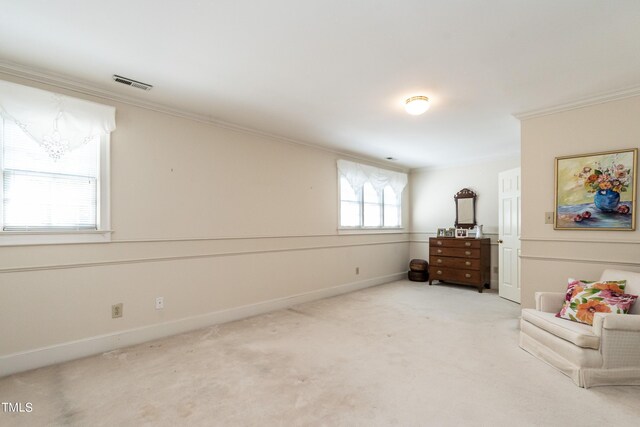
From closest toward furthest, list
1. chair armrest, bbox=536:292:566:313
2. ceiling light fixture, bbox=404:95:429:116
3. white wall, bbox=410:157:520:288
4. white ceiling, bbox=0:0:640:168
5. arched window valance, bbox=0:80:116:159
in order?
white ceiling, bbox=0:0:640:168 → arched window valance, bbox=0:80:116:159 → chair armrest, bbox=536:292:566:313 → ceiling light fixture, bbox=404:95:429:116 → white wall, bbox=410:157:520:288

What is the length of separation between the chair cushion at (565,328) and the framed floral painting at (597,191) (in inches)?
41.3

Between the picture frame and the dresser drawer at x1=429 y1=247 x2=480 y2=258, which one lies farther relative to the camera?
the picture frame

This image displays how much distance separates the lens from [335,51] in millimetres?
2232

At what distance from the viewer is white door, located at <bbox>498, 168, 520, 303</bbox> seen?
4609mm

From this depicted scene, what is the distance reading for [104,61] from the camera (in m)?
2.37

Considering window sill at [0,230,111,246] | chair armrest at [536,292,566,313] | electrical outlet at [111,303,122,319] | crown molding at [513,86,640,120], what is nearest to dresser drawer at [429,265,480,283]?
chair armrest at [536,292,566,313]

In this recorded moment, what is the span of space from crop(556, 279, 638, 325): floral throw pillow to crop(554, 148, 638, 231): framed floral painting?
67cm

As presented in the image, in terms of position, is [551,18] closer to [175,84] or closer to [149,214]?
[175,84]

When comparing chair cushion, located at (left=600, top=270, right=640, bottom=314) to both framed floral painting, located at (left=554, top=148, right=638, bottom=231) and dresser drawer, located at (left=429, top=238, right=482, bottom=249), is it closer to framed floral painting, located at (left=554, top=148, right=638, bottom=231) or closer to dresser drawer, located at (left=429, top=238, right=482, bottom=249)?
framed floral painting, located at (left=554, top=148, right=638, bottom=231)

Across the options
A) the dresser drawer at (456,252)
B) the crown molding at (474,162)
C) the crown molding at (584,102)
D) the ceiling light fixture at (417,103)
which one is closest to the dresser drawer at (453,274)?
the dresser drawer at (456,252)

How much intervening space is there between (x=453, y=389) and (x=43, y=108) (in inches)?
147

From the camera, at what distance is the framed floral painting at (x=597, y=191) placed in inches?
113

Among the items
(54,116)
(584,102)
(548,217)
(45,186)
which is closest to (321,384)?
(45,186)

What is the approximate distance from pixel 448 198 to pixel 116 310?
18.4 ft
